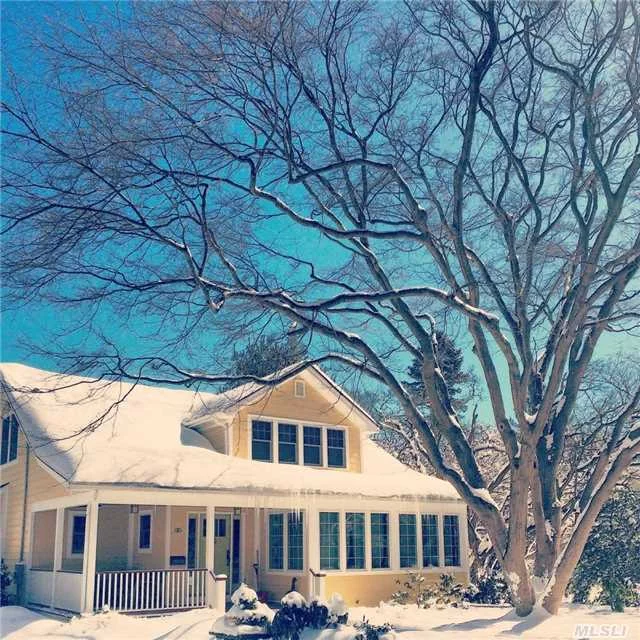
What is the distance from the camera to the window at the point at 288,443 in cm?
1977

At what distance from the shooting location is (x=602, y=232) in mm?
13305

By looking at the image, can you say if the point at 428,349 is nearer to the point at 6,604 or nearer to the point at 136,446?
the point at 136,446

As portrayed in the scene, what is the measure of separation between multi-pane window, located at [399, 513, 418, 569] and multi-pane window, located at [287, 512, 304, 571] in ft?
8.66

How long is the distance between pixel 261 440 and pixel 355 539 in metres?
3.56

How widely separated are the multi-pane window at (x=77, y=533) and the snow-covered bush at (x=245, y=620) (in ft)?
27.9

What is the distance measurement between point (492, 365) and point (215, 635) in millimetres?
6862

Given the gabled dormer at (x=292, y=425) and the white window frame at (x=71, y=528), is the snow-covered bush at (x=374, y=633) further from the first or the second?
the white window frame at (x=71, y=528)

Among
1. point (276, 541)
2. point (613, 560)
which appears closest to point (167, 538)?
point (276, 541)

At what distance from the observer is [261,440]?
19562 millimetres

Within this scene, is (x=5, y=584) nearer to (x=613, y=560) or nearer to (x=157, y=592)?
(x=157, y=592)

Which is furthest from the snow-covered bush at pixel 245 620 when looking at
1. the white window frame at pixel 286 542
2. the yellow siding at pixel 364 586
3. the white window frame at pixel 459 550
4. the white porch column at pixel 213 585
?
the white window frame at pixel 459 550

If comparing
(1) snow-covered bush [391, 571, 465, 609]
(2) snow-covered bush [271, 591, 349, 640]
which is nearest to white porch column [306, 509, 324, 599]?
(1) snow-covered bush [391, 571, 465, 609]

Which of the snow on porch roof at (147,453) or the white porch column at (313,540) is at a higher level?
the snow on porch roof at (147,453)

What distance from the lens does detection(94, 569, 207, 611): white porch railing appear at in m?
14.6
